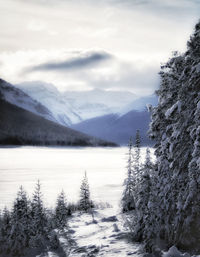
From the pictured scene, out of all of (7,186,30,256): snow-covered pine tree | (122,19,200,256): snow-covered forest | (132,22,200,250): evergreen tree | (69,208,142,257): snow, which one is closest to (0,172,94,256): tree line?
(7,186,30,256): snow-covered pine tree

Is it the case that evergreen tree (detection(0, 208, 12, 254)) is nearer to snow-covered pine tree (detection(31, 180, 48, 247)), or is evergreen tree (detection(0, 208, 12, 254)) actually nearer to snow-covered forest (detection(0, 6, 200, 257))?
snow-covered forest (detection(0, 6, 200, 257))

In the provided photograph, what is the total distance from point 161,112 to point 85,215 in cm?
1763

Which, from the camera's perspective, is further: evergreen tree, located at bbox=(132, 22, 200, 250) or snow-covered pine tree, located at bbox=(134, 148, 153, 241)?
snow-covered pine tree, located at bbox=(134, 148, 153, 241)

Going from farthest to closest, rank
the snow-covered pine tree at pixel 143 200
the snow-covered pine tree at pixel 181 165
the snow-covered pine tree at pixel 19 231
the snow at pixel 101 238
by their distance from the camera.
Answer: the snow-covered pine tree at pixel 19 231
the snow-covered pine tree at pixel 143 200
the snow at pixel 101 238
the snow-covered pine tree at pixel 181 165

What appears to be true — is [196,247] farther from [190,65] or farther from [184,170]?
[190,65]

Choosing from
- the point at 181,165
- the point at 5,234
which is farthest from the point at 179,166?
the point at 5,234

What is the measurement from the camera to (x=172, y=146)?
14.0 meters

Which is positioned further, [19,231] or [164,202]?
[19,231]

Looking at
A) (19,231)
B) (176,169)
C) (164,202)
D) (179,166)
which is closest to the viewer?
(179,166)

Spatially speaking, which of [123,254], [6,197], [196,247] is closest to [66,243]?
[123,254]

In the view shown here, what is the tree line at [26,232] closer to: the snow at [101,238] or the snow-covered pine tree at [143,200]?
the snow at [101,238]

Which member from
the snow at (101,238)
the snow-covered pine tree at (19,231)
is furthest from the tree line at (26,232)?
the snow at (101,238)

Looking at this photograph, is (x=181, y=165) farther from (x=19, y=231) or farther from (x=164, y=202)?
(x=19, y=231)

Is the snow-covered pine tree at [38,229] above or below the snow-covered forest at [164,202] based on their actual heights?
below
